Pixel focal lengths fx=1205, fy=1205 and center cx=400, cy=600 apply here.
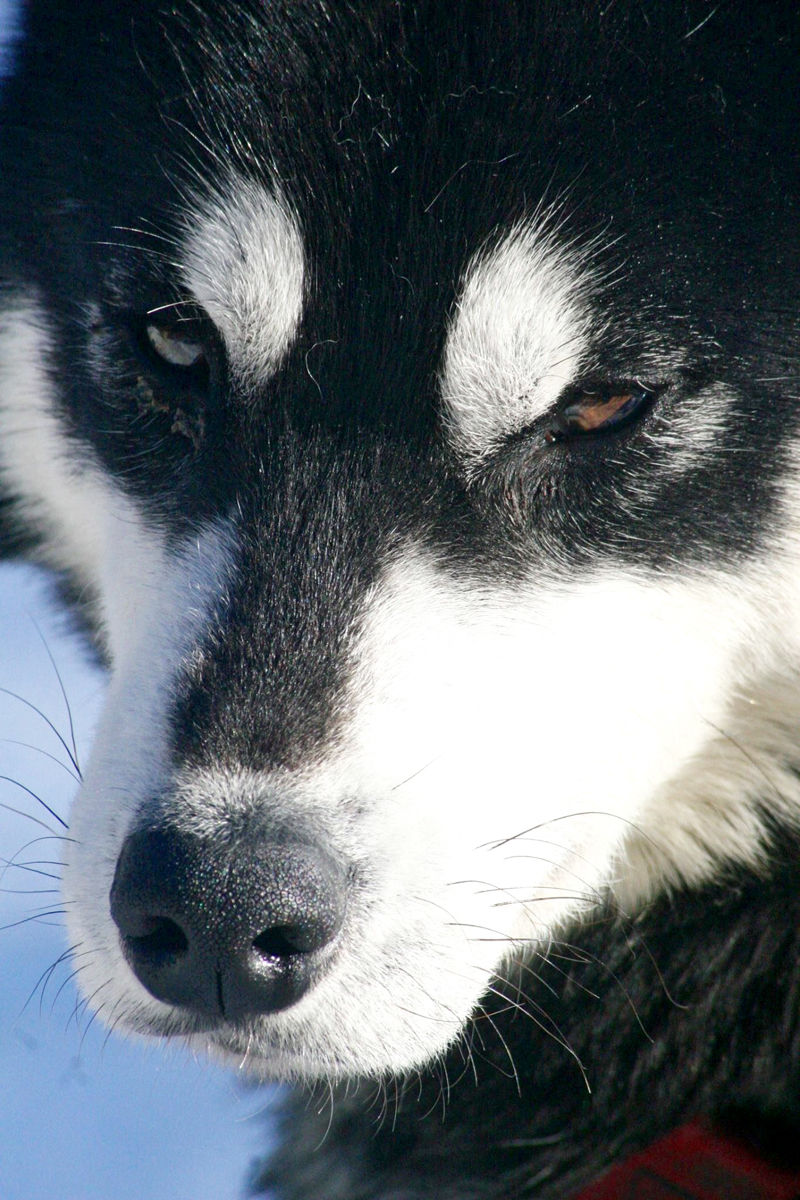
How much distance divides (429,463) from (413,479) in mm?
25

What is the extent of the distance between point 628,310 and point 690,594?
0.34m

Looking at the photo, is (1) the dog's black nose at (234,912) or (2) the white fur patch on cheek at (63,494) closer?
(1) the dog's black nose at (234,912)

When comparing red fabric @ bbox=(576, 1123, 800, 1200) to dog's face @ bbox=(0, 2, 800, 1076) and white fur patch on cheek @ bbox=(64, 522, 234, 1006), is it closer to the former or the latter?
dog's face @ bbox=(0, 2, 800, 1076)

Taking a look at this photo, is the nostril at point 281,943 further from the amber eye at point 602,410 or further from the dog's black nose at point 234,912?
the amber eye at point 602,410

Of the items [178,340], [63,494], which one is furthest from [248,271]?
[63,494]

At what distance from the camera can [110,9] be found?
5.11 ft

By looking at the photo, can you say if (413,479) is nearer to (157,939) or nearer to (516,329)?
(516,329)

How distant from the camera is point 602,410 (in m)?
1.33

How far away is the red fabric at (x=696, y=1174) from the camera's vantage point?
138cm

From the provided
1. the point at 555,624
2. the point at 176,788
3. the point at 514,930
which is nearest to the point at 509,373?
the point at 555,624

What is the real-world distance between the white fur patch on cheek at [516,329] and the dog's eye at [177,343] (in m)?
0.31

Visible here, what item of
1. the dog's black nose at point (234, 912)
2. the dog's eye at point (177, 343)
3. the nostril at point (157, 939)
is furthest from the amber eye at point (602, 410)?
the nostril at point (157, 939)

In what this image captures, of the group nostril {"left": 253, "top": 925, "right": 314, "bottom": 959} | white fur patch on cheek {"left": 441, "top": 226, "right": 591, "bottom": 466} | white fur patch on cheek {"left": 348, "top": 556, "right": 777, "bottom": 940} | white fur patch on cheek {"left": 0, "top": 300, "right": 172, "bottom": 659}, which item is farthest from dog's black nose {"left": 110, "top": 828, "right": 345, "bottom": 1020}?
white fur patch on cheek {"left": 441, "top": 226, "right": 591, "bottom": 466}

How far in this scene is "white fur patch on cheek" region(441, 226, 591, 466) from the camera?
1288mm
